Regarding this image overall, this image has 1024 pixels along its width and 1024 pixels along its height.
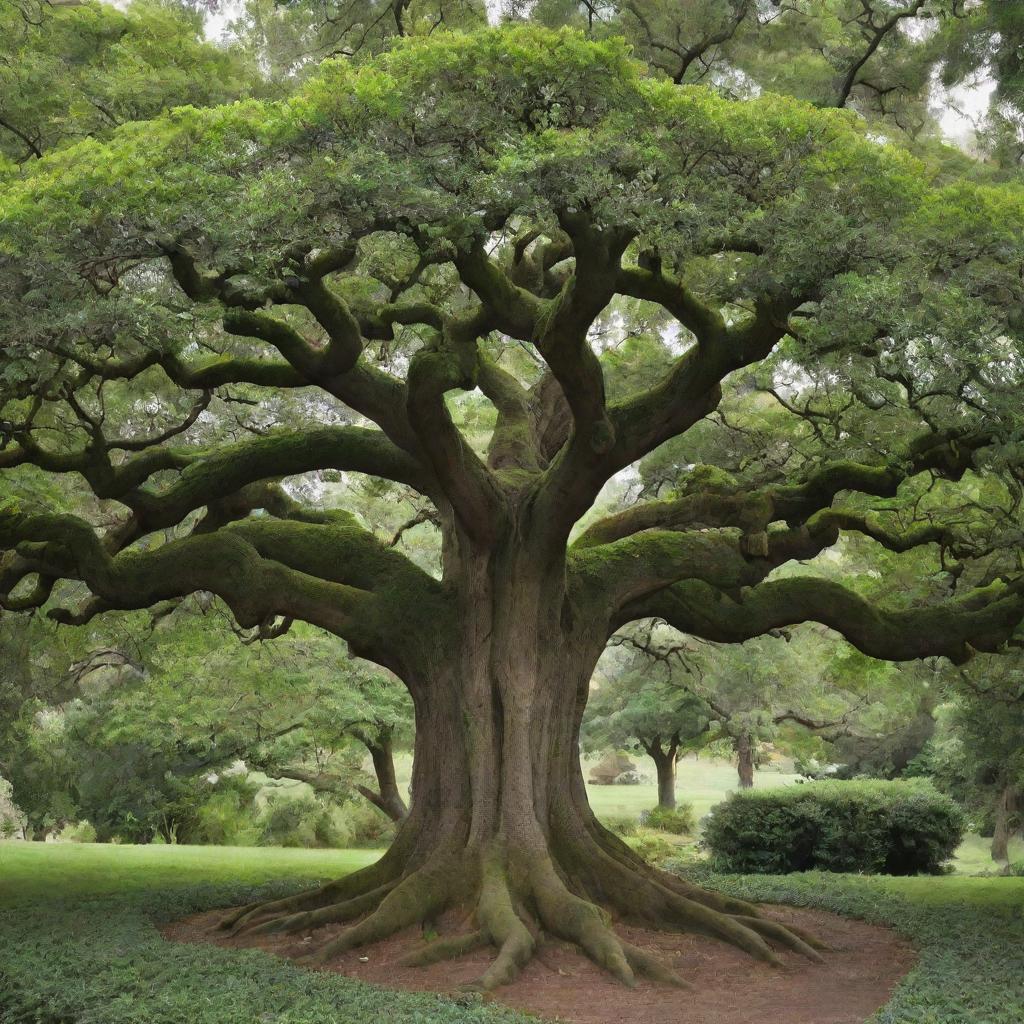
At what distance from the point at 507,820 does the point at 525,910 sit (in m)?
0.91

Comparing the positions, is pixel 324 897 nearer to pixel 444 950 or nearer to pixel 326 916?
pixel 326 916

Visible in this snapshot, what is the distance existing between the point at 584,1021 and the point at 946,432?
20.5 feet

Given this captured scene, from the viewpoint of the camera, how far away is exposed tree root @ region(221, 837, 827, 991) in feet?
29.0

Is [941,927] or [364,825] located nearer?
[941,927]

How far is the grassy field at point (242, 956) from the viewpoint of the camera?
659 centimetres

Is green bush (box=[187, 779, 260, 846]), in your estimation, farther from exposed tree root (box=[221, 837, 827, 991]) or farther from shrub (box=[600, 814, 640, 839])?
exposed tree root (box=[221, 837, 827, 991])

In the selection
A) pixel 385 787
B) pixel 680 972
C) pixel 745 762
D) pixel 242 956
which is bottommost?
pixel 680 972

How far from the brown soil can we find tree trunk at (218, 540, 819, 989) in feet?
0.65

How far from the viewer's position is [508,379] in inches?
516

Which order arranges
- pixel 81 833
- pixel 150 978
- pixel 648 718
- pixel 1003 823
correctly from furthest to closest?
pixel 648 718, pixel 81 833, pixel 1003 823, pixel 150 978

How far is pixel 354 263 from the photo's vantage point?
1126 cm

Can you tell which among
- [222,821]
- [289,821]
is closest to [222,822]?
[222,821]

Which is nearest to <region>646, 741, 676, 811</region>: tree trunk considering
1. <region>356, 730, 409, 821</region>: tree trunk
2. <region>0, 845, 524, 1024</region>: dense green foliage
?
<region>356, 730, 409, 821</region>: tree trunk

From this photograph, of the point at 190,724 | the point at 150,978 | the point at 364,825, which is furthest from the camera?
the point at 364,825
